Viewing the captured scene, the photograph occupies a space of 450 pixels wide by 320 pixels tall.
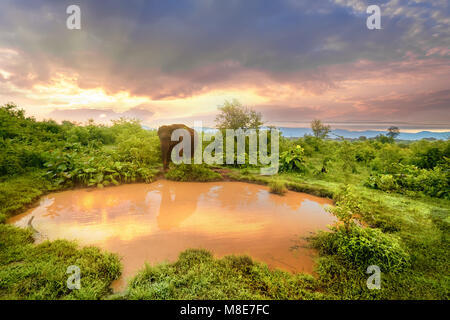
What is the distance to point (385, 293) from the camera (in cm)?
255

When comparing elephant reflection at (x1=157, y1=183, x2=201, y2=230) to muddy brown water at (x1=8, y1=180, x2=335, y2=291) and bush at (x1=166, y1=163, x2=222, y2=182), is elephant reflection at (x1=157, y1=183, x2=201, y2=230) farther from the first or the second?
bush at (x1=166, y1=163, x2=222, y2=182)

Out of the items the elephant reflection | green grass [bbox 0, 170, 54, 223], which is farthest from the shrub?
green grass [bbox 0, 170, 54, 223]

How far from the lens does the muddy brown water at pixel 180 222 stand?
3.58m

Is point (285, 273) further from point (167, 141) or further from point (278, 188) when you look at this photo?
point (167, 141)

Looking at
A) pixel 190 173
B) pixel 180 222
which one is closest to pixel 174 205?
pixel 180 222

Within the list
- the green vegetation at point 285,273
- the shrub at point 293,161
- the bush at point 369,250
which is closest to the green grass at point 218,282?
the green vegetation at point 285,273

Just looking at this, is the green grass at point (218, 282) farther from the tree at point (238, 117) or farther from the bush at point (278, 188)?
the tree at point (238, 117)

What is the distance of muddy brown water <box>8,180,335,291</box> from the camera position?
11.7 feet
